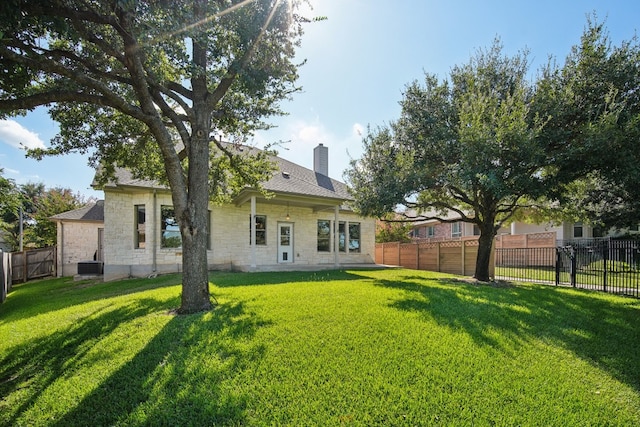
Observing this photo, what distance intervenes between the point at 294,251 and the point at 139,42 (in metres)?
11.8

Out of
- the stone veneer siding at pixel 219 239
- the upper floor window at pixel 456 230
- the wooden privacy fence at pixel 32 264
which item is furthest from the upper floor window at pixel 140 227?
the upper floor window at pixel 456 230

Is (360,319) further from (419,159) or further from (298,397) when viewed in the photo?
(419,159)

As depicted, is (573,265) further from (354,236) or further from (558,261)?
(354,236)

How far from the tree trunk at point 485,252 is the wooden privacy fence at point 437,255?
1166 mm

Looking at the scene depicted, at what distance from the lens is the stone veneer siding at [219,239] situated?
1262 centimetres

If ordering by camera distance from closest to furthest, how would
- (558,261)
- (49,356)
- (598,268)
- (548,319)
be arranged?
(49,356), (548,319), (598,268), (558,261)

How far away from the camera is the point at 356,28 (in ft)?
27.1

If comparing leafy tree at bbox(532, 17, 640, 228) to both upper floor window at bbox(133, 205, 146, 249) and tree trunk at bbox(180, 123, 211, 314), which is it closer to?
tree trunk at bbox(180, 123, 211, 314)

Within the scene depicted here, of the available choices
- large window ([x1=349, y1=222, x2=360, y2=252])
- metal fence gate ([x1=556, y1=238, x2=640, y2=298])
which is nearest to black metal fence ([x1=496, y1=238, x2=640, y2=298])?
metal fence gate ([x1=556, y1=238, x2=640, y2=298])

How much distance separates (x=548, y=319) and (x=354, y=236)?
41.8 ft

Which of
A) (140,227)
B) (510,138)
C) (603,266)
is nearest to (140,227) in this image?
(140,227)

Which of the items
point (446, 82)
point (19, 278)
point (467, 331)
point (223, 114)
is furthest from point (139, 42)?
point (19, 278)

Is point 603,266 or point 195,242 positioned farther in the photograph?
point 603,266

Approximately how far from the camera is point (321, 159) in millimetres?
20500
